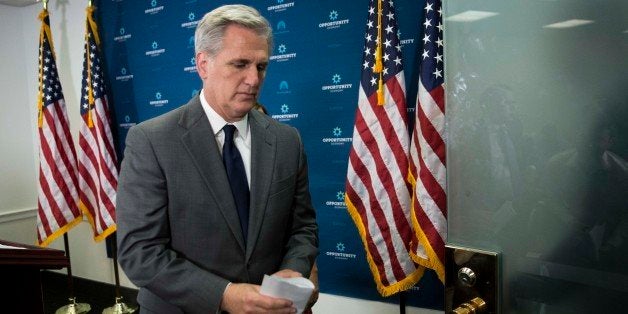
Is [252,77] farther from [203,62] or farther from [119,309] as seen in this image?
[119,309]

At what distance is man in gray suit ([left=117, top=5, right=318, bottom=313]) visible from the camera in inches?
49.4

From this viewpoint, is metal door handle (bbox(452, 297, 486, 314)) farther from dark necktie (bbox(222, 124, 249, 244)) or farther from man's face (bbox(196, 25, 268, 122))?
man's face (bbox(196, 25, 268, 122))

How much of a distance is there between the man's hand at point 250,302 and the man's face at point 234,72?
0.53 metres

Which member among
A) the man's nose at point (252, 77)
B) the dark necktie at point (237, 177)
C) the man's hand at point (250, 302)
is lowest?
the man's hand at point (250, 302)

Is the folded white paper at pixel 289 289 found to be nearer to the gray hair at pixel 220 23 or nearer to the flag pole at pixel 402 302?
the gray hair at pixel 220 23

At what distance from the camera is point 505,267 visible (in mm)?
903

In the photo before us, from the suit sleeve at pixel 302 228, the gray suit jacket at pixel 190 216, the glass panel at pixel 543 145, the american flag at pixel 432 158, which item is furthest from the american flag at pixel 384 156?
the glass panel at pixel 543 145

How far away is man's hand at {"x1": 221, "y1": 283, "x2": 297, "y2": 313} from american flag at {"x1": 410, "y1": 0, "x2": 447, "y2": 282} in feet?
3.55

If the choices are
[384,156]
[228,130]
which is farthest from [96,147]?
[228,130]

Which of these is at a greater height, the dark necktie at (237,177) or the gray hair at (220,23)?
the gray hair at (220,23)

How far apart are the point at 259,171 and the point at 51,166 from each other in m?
2.69

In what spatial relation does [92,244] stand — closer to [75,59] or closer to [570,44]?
[75,59]

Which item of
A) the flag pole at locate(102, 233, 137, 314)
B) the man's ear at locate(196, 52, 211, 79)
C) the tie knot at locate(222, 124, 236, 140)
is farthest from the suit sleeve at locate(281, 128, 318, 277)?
the flag pole at locate(102, 233, 137, 314)

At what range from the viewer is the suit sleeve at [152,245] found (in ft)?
4.09
